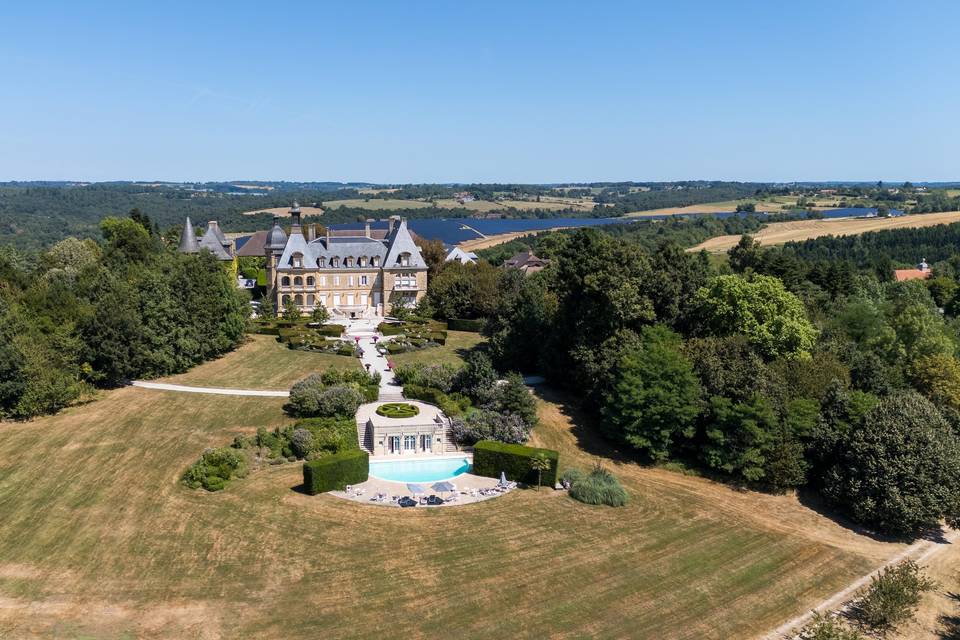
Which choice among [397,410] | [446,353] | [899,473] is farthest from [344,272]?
[899,473]

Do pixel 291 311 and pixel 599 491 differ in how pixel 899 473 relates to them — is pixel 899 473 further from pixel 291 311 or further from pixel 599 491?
pixel 291 311

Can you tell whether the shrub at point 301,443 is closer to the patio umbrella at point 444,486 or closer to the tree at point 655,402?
the patio umbrella at point 444,486

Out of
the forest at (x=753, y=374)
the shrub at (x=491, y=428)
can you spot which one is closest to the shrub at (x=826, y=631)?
the forest at (x=753, y=374)

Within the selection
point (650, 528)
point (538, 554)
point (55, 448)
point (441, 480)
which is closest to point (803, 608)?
point (650, 528)

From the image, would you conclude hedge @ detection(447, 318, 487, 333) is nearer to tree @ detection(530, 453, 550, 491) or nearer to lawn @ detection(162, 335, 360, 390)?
lawn @ detection(162, 335, 360, 390)

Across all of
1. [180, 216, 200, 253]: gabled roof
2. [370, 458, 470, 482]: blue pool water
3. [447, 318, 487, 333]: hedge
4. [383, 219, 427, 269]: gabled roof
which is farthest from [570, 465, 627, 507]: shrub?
[180, 216, 200, 253]: gabled roof

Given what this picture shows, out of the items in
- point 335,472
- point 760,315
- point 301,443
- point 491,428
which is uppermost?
point 760,315
